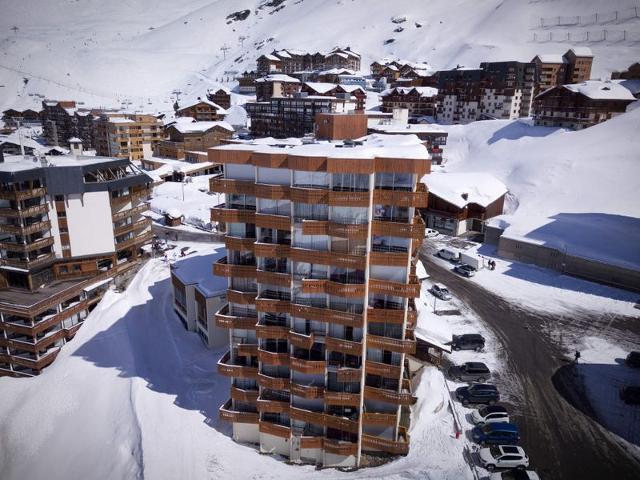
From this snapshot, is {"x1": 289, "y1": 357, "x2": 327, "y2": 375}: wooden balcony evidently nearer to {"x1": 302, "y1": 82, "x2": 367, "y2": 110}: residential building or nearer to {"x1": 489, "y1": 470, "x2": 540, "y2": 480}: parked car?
{"x1": 489, "y1": 470, "x2": 540, "y2": 480}: parked car

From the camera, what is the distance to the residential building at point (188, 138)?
110 metres

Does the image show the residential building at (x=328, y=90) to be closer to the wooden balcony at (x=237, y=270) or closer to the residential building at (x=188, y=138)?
the residential building at (x=188, y=138)

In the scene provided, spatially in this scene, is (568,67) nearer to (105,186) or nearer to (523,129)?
(523,129)

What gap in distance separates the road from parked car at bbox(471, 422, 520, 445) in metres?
1.02

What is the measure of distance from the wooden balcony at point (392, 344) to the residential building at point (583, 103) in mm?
89390

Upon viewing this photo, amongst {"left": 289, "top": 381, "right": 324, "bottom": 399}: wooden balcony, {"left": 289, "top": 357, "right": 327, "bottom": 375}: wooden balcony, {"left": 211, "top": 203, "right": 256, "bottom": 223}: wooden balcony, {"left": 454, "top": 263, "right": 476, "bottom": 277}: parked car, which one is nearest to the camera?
{"left": 289, "top": 357, "right": 327, "bottom": 375}: wooden balcony

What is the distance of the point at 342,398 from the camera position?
26594mm

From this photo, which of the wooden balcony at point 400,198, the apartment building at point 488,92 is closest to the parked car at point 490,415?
the wooden balcony at point 400,198

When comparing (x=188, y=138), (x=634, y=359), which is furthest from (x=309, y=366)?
(x=188, y=138)

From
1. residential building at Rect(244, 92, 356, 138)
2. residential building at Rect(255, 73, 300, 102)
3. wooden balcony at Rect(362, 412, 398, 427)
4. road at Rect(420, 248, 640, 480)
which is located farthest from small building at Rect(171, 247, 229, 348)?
residential building at Rect(255, 73, 300, 102)

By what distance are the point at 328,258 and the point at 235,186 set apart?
707 cm

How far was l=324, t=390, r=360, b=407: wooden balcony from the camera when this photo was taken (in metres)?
26.6

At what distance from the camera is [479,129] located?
348 feet

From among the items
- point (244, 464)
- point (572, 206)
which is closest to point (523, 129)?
point (572, 206)
